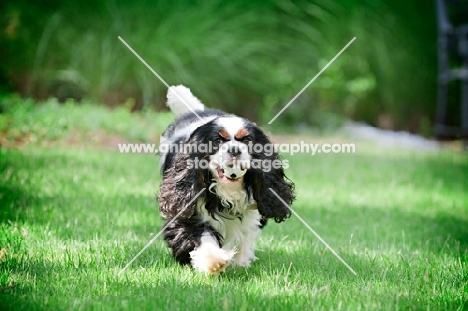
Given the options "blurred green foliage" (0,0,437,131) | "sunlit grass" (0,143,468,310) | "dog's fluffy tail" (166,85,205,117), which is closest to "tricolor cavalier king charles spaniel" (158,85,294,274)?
"sunlit grass" (0,143,468,310)

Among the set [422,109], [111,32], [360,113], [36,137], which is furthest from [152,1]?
[422,109]

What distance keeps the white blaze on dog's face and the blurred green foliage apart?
5121 millimetres

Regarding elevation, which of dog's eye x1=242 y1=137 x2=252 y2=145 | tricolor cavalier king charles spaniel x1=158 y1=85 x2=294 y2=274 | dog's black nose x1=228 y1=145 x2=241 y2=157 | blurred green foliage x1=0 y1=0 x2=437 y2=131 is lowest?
tricolor cavalier king charles spaniel x1=158 y1=85 x2=294 y2=274

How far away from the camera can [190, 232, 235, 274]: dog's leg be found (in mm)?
2875

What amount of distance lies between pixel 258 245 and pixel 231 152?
0.99 meters

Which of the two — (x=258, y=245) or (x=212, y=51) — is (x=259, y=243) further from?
(x=212, y=51)

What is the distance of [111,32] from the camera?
27.0ft

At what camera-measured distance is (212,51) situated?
8148mm

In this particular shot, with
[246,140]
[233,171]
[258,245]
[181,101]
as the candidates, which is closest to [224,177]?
[233,171]

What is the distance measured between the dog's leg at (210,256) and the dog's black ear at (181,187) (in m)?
0.16

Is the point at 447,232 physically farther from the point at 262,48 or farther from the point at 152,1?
the point at 152,1

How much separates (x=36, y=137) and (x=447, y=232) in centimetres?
413

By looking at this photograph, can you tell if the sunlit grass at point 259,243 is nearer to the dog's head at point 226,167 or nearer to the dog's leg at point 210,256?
the dog's leg at point 210,256

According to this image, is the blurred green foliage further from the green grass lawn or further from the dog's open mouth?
the dog's open mouth
